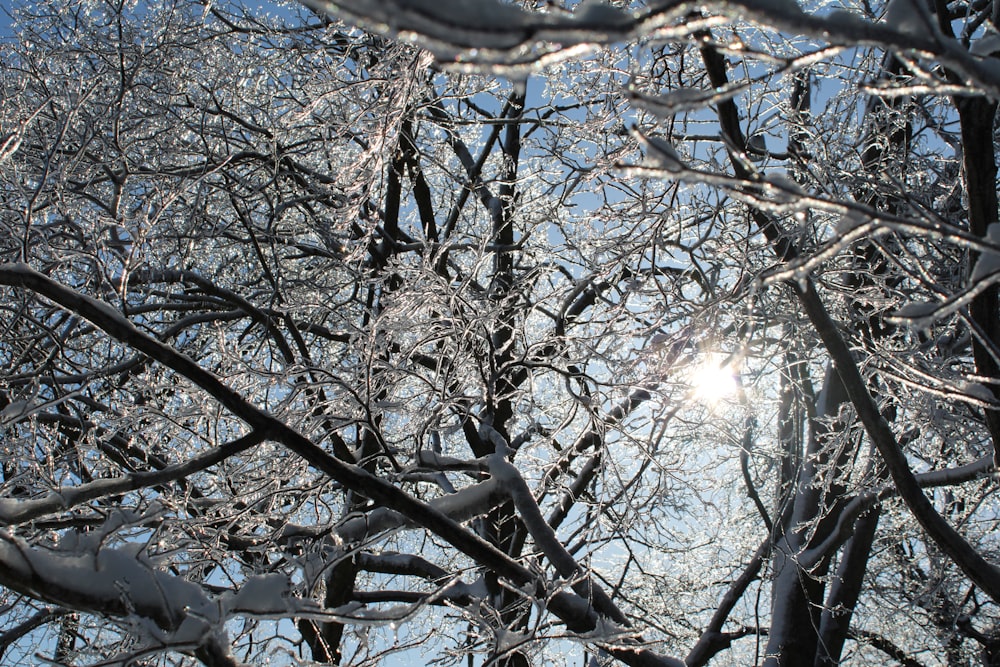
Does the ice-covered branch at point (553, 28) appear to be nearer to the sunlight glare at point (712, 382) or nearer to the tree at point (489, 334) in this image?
the tree at point (489, 334)

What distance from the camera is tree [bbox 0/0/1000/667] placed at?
2.20m

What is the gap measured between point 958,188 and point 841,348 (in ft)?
5.01

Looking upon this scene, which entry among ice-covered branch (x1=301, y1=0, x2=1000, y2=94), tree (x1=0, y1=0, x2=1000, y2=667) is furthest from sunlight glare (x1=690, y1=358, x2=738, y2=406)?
ice-covered branch (x1=301, y1=0, x2=1000, y2=94)

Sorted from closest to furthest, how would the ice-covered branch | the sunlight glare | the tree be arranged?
the ice-covered branch, the tree, the sunlight glare

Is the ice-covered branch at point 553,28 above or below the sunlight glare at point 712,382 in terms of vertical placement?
below

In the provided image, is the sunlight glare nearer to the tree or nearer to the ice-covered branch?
the tree

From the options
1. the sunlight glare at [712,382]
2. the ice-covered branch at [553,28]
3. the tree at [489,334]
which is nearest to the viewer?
the ice-covered branch at [553,28]

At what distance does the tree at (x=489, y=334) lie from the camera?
2.20 metres

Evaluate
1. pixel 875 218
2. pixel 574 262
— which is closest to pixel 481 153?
pixel 574 262

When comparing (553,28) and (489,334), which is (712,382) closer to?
(489,334)

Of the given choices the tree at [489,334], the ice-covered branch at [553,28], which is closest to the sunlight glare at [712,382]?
the tree at [489,334]

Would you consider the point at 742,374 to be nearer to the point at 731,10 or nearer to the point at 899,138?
the point at 899,138

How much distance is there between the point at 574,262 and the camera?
551 cm

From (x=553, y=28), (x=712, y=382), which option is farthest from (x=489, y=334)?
(x=553, y=28)
